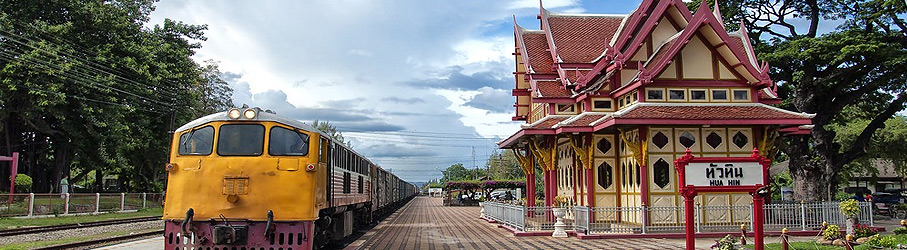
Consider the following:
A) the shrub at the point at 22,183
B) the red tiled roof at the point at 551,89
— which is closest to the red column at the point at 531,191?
the red tiled roof at the point at 551,89

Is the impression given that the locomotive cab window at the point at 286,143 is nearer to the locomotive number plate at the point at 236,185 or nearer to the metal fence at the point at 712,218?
the locomotive number plate at the point at 236,185

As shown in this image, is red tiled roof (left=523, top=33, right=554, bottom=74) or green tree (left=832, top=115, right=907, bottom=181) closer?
red tiled roof (left=523, top=33, right=554, bottom=74)

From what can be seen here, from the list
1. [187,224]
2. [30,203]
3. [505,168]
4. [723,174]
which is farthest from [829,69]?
[505,168]

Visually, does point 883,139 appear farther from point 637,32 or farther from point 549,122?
point 549,122

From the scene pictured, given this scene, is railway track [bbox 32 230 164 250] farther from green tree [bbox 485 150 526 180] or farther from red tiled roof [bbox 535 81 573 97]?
green tree [bbox 485 150 526 180]

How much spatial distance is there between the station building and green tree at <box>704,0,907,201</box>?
2452mm

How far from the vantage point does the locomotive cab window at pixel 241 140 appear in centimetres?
1035

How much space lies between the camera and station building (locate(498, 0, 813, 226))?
1761cm

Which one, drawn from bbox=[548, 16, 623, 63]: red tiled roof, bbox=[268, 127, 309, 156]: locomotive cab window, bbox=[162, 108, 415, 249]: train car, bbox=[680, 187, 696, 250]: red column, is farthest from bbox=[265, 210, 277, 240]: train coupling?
bbox=[548, 16, 623, 63]: red tiled roof

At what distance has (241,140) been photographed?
10414mm

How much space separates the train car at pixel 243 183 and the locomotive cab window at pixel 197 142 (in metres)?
0.02

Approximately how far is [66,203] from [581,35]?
22372 mm

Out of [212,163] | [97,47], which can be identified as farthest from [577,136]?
[97,47]

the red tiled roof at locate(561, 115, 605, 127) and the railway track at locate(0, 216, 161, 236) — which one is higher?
the red tiled roof at locate(561, 115, 605, 127)
